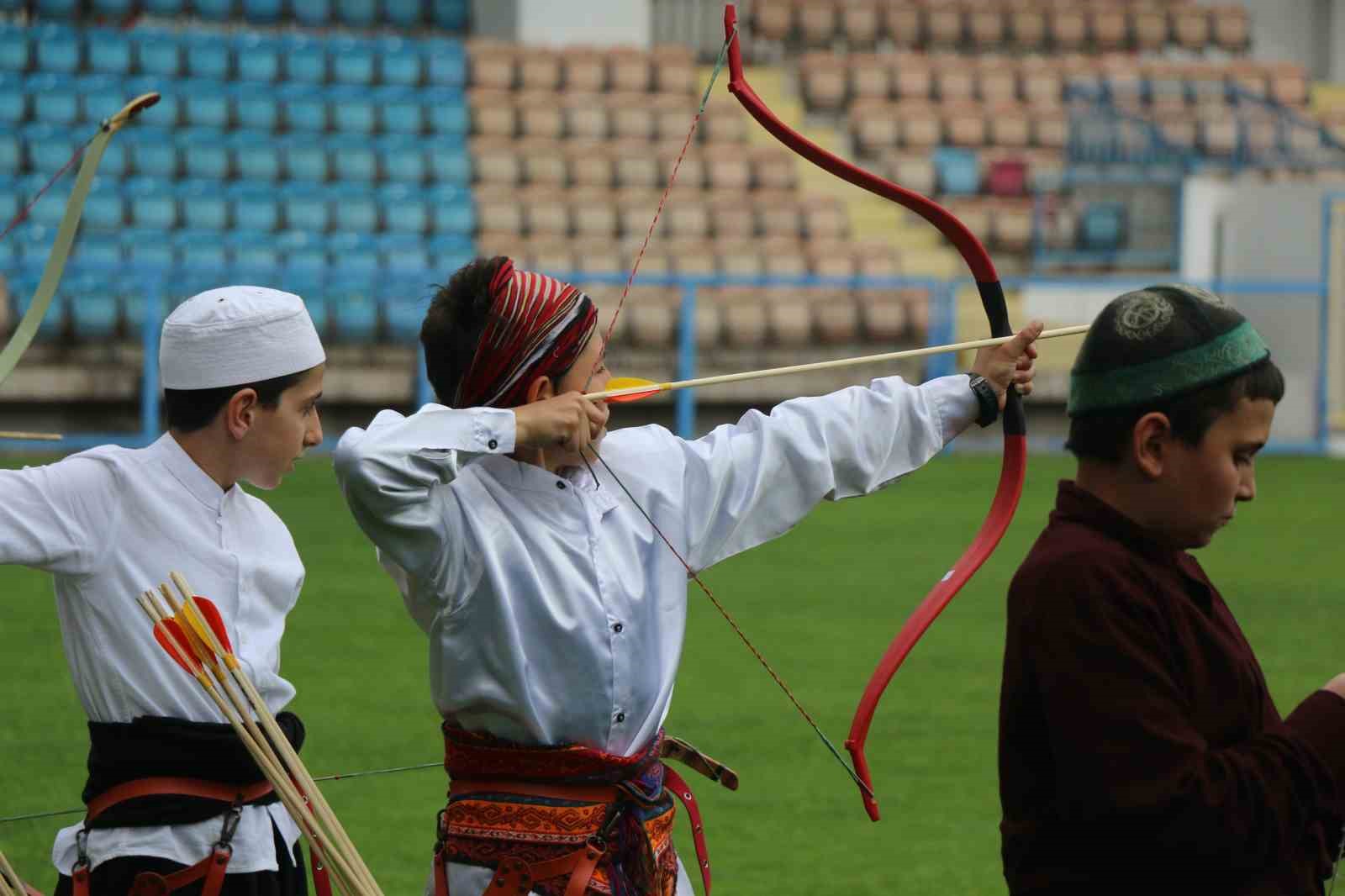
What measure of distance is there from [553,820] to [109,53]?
43.1 feet

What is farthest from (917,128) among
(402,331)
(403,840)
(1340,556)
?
(403,840)

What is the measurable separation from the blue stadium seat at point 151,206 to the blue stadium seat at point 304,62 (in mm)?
2073

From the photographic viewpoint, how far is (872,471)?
234 cm

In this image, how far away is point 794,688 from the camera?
5574 millimetres

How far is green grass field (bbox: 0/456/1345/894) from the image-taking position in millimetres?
4051

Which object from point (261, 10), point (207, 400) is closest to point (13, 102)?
point (261, 10)

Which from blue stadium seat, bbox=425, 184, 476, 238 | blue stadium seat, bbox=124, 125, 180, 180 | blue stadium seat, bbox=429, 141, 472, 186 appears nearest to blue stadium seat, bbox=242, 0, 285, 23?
blue stadium seat, bbox=429, 141, 472, 186

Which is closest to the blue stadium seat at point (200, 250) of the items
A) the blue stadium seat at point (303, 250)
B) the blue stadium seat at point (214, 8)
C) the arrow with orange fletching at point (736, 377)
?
the blue stadium seat at point (303, 250)

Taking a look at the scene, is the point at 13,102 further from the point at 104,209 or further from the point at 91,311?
the point at 91,311

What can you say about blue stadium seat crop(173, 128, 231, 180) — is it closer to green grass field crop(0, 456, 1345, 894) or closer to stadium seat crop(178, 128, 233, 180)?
stadium seat crop(178, 128, 233, 180)

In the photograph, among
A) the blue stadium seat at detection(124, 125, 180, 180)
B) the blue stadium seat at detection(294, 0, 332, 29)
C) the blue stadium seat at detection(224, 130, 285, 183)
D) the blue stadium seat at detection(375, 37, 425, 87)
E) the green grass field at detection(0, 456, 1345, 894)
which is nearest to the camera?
the green grass field at detection(0, 456, 1345, 894)

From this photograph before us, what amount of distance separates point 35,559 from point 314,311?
1003 centimetres

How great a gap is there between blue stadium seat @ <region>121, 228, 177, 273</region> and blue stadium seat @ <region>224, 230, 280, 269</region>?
38 cm

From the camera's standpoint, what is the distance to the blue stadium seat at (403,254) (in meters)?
12.6
